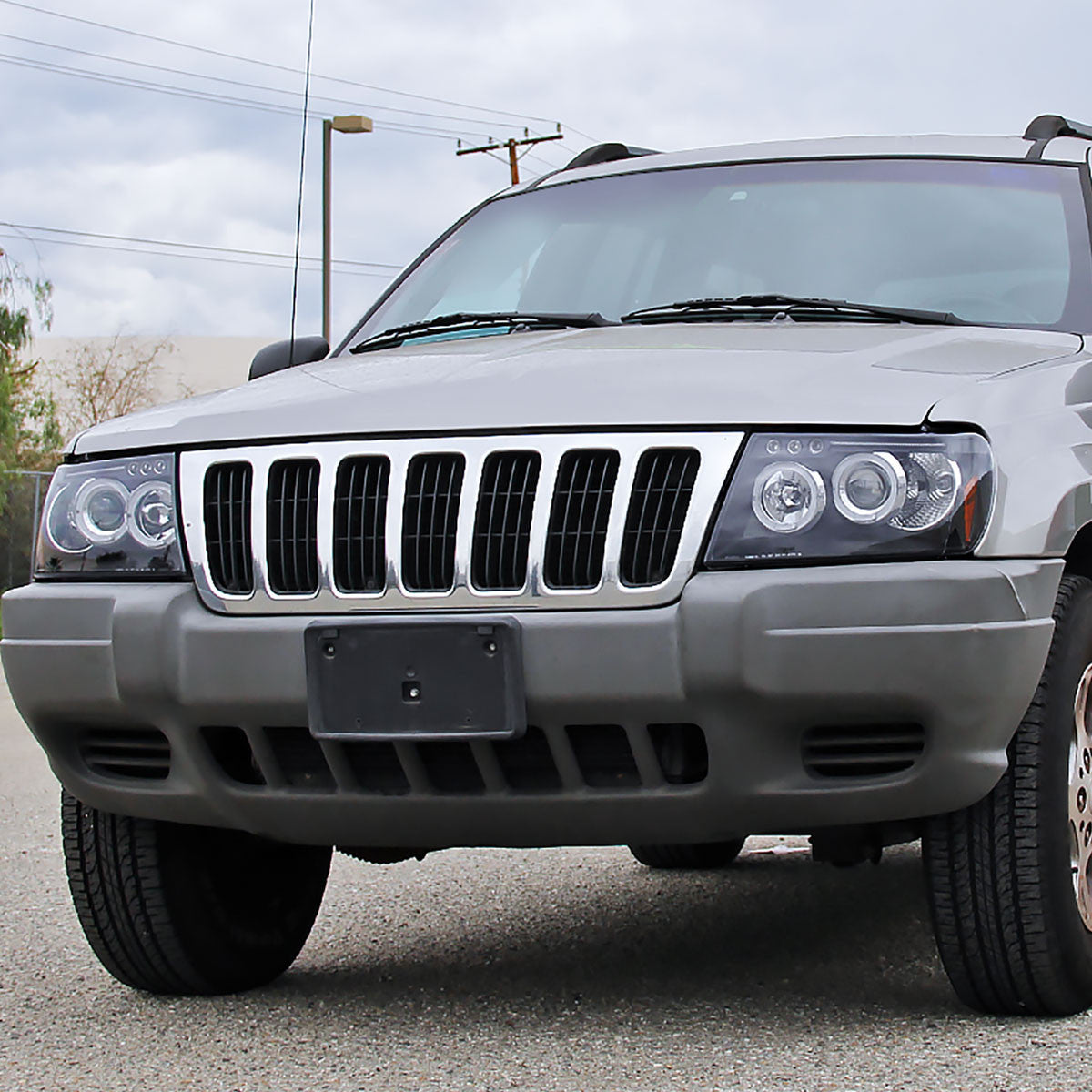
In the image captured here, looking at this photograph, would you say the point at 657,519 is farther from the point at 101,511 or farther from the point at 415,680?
the point at 101,511

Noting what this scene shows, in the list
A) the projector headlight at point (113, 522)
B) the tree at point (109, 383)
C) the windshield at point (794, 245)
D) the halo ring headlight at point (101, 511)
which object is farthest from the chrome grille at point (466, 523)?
the tree at point (109, 383)

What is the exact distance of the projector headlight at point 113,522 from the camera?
3664 mm

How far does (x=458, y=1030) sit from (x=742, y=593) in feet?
3.79

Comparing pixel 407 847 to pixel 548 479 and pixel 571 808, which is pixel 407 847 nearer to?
pixel 571 808

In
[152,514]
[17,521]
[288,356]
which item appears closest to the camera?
[152,514]

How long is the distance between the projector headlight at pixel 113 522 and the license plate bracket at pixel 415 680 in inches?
15.8

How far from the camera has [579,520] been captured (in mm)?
3359

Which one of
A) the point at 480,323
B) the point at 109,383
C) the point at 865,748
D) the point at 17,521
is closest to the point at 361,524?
the point at 865,748

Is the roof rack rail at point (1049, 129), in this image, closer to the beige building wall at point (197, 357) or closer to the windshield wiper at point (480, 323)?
the windshield wiper at point (480, 323)

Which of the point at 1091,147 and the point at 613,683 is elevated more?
the point at 1091,147

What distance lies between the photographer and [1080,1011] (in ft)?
12.1

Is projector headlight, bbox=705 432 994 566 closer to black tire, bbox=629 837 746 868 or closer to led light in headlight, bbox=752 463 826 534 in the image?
led light in headlight, bbox=752 463 826 534

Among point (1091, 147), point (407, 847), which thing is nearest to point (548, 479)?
point (407, 847)

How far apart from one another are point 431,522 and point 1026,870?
1.24 meters
